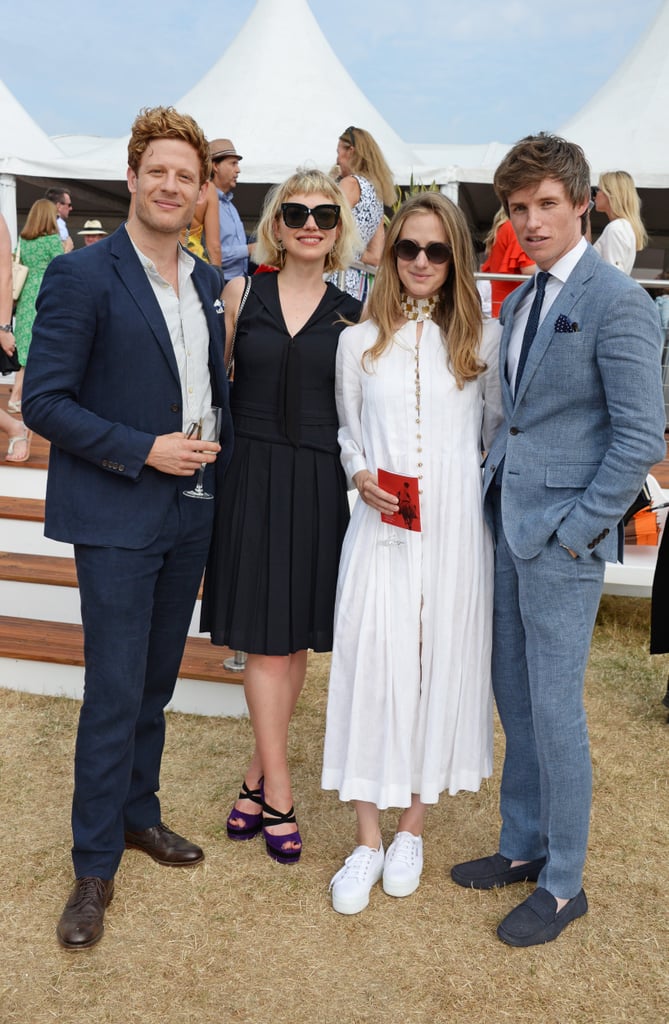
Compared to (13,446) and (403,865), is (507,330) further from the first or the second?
(13,446)

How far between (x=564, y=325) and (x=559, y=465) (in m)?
0.37

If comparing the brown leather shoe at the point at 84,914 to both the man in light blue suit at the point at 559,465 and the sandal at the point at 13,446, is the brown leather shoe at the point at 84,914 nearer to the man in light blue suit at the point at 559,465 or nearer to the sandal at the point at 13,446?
the man in light blue suit at the point at 559,465

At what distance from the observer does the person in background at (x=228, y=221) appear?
655cm

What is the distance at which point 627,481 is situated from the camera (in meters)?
2.31

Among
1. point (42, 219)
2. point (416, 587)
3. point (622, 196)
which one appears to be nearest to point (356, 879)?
point (416, 587)

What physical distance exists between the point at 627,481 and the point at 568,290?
21.0 inches

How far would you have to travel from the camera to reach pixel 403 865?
2.93 meters

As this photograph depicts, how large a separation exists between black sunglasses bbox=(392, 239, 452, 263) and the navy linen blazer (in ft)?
2.44

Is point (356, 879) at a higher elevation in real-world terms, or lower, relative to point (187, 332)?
lower

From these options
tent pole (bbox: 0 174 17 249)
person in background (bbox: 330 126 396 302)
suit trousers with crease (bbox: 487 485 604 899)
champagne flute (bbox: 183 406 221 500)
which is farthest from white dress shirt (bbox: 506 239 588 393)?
tent pole (bbox: 0 174 17 249)

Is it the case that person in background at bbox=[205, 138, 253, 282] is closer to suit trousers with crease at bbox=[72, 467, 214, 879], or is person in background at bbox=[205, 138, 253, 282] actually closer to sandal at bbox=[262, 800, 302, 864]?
suit trousers with crease at bbox=[72, 467, 214, 879]

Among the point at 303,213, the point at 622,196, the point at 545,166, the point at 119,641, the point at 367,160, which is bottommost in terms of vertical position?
the point at 119,641

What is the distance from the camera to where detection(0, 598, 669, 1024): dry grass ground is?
7.91 ft

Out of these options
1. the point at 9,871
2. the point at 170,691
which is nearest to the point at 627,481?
the point at 170,691
